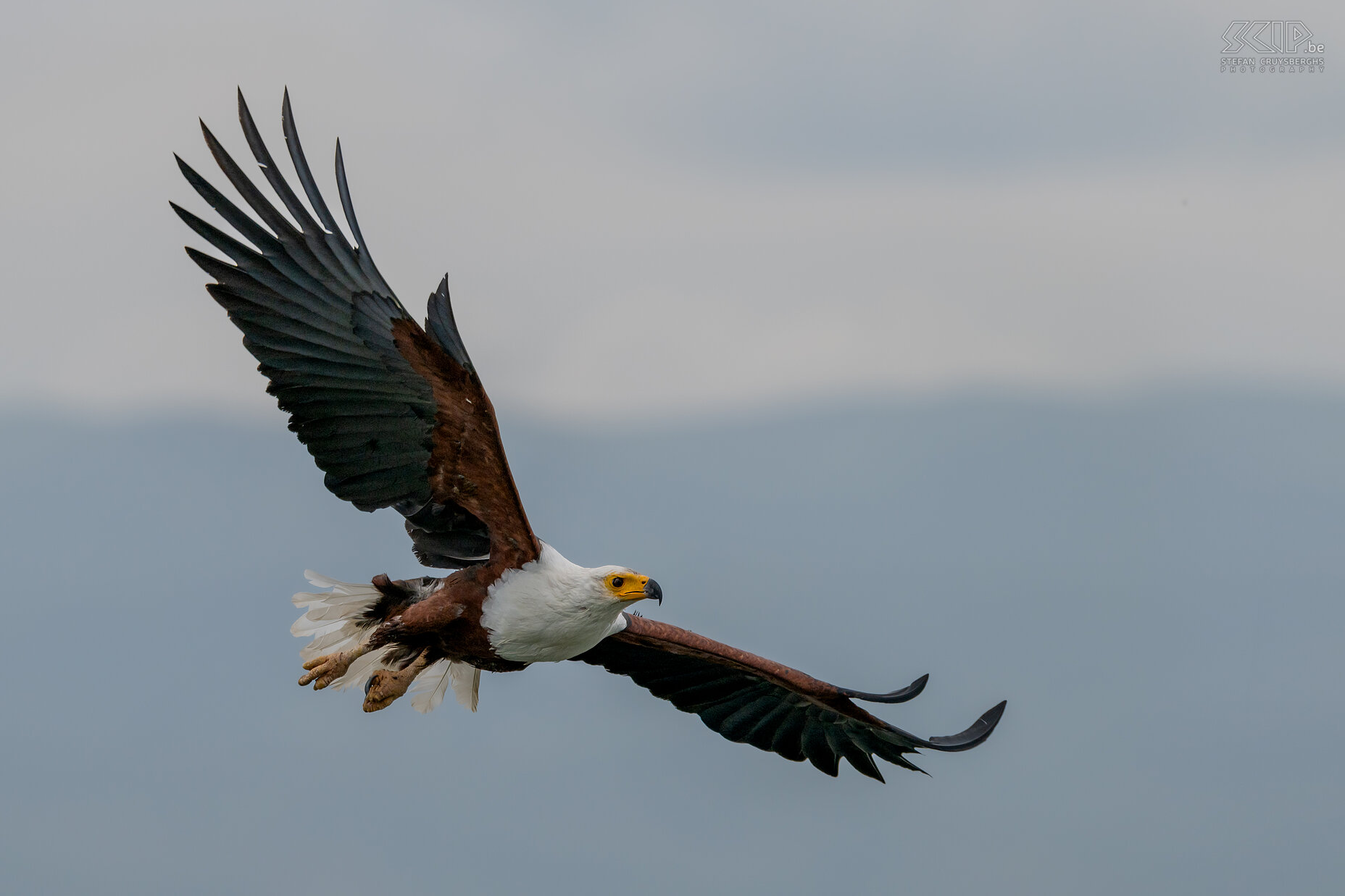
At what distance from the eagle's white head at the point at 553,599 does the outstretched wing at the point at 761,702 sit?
1.32 metres

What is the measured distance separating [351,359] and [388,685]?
6.68 ft

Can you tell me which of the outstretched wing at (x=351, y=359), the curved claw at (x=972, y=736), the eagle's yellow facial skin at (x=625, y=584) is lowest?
the curved claw at (x=972, y=736)

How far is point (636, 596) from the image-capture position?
8.59m

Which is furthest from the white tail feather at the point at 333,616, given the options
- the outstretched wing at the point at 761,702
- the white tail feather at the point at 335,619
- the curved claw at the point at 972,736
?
the curved claw at the point at 972,736

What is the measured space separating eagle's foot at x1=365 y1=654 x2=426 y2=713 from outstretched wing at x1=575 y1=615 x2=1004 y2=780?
5.30ft

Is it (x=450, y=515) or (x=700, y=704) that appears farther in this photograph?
(x=700, y=704)

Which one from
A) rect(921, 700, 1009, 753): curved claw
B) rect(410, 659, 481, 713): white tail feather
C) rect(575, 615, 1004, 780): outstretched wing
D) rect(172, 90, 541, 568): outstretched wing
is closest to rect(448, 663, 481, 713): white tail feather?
rect(410, 659, 481, 713): white tail feather

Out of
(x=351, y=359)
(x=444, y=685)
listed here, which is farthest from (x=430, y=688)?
(x=351, y=359)

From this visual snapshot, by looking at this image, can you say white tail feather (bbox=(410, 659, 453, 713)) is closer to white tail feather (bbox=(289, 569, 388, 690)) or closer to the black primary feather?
white tail feather (bbox=(289, 569, 388, 690))

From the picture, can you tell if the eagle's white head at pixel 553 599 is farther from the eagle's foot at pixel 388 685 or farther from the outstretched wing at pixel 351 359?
the eagle's foot at pixel 388 685

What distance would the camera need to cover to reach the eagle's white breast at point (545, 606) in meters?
8.64

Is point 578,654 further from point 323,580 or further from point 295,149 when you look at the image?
point 295,149

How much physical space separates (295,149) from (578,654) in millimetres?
3581

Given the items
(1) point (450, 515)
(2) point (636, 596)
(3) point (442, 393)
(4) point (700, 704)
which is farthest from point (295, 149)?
(4) point (700, 704)
